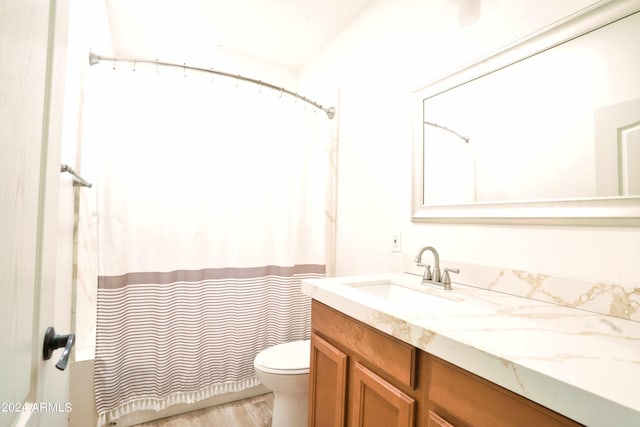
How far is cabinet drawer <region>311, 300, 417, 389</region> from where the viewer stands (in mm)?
817

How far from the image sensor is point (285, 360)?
5.07 ft

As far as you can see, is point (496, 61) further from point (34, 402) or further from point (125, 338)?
point (125, 338)

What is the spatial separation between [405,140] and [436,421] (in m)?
1.32

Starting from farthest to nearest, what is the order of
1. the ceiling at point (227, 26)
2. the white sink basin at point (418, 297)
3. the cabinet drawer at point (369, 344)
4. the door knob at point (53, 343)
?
the ceiling at point (227, 26) → the white sink basin at point (418, 297) → the cabinet drawer at point (369, 344) → the door knob at point (53, 343)

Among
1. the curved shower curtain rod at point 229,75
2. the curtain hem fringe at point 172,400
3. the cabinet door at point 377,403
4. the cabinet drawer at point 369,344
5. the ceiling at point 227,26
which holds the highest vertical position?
the ceiling at point 227,26

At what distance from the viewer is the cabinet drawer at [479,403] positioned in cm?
55

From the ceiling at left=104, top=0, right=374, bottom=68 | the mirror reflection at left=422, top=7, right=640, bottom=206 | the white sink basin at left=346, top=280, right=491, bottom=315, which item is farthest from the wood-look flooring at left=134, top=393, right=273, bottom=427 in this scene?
the ceiling at left=104, top=0, right=374, bottom=68

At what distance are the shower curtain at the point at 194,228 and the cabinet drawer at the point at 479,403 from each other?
134 cm

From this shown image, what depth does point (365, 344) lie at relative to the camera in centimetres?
97

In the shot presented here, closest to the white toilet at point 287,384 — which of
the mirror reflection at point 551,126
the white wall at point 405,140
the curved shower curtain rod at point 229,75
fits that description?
the white wall at point 405,140

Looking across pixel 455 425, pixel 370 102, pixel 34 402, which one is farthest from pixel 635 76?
pixel 34 402

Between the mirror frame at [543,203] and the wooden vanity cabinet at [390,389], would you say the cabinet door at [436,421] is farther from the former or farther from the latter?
the mirror frame at [543,203]

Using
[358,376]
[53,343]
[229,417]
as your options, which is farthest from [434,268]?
[229,417]

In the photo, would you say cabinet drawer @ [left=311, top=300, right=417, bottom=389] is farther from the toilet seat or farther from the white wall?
the white wall
